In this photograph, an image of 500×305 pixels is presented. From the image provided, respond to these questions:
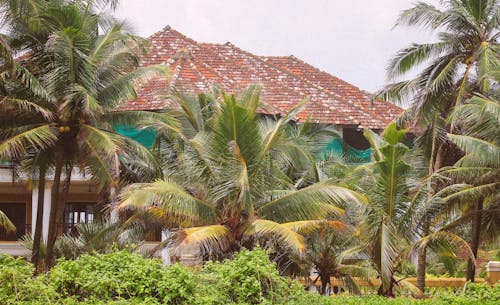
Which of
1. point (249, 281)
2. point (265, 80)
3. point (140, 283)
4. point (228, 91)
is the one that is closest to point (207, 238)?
point (249, 281)

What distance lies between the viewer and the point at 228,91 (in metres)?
31.4

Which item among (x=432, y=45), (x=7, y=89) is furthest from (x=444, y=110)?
(x=7, y=89)

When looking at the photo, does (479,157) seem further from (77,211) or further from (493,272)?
(77,211)

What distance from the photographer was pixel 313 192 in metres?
21.1

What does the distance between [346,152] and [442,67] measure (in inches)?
166

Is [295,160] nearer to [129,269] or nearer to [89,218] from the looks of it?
[129,269]

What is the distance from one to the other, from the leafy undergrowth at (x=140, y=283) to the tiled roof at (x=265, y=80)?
1439 centimetres

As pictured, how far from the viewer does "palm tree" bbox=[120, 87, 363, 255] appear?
66.6 feet

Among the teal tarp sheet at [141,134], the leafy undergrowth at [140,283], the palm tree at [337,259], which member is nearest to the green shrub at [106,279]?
the leafy undergrowth at [140,283]

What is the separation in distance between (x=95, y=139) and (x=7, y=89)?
2508 millimetres

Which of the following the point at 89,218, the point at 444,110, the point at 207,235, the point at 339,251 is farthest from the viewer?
the point at 89,218

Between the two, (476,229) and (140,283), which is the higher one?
(476,229)

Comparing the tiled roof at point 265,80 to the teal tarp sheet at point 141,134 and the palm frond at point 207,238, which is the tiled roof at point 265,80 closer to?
the teal tarp sheet at point 141,134

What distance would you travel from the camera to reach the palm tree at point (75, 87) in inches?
895
